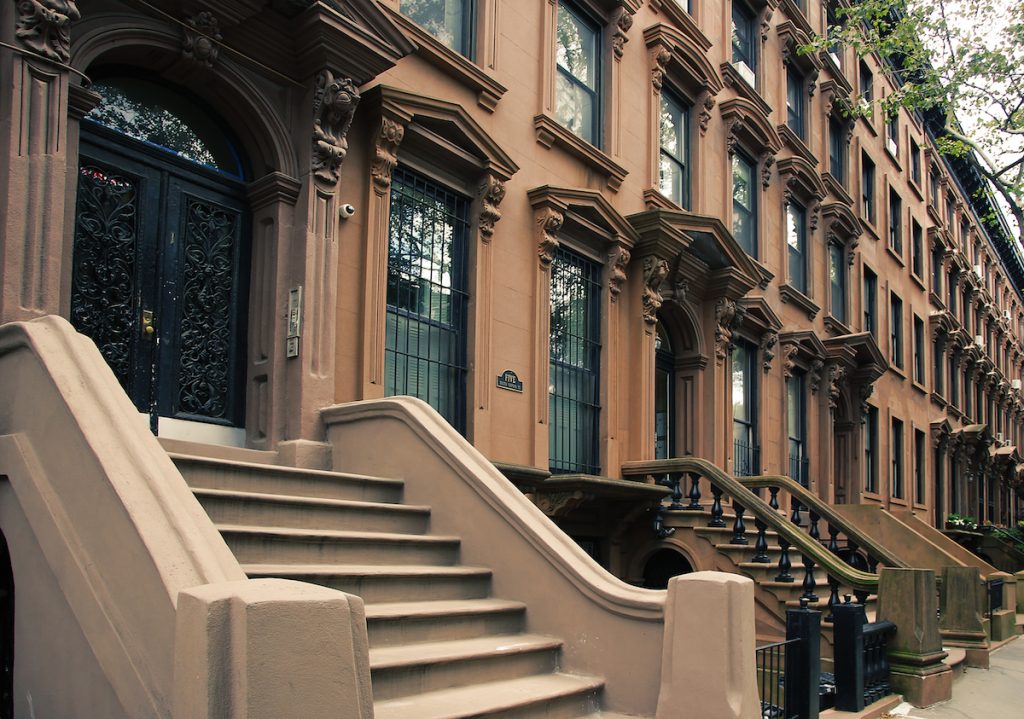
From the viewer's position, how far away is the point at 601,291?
12555 mm

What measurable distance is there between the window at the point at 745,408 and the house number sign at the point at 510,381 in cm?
627

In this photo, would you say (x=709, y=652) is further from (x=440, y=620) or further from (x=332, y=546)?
(x=332, y=546)

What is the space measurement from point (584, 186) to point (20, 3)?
291 inches

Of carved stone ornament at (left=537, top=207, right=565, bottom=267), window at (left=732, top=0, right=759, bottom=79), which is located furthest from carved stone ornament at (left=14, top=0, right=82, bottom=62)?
window at (left=732, top=0, right=759, bottom=79)

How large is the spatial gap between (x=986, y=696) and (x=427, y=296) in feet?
24.4

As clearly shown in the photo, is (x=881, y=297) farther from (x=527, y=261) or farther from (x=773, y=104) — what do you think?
(x=527, y=261)

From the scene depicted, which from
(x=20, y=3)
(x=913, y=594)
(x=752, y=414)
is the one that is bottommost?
(x=913, y=594)

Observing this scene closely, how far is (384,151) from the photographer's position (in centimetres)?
905

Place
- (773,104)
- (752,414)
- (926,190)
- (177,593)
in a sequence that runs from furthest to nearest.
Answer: (926,190), (773,104), (752,414), (177,593)

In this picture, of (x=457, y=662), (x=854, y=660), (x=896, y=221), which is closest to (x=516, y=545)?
(x=457, y=662)

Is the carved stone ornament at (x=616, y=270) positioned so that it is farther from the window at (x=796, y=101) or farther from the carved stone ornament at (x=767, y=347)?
the window at (x=796, y=101)

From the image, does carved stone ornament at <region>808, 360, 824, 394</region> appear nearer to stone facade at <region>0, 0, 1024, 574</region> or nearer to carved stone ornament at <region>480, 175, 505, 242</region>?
stone facade at <region>0, 0, 1024, 574</region>

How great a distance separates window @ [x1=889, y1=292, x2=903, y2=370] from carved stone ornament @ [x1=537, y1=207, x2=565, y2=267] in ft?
52.4

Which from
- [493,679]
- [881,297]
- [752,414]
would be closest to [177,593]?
[493,679]
